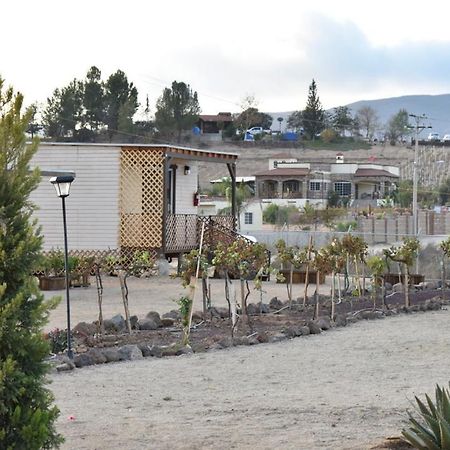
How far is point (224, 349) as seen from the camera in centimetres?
1275

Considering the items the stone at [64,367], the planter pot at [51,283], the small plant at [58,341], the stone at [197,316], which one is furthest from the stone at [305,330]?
the planter pot at [51,283]

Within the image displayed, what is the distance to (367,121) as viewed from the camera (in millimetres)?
126438

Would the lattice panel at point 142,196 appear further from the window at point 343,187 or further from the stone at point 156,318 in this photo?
the window at point 343,187

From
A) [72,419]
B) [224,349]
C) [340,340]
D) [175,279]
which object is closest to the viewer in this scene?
[72,419]

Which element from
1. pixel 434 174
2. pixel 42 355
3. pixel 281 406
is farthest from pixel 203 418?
pixel 434 174

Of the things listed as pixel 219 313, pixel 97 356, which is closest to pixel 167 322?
pixel 219 313

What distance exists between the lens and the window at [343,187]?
→ 84562mm

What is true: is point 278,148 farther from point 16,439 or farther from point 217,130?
point 16,439

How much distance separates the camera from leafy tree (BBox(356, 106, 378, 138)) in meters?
126

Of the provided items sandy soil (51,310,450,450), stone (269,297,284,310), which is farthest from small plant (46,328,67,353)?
stone (269,297,284,310)

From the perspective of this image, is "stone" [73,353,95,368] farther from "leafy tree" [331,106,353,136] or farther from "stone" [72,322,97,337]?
"leafy tree" [331,106,353,136]

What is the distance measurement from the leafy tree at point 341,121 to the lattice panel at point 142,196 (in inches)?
3708

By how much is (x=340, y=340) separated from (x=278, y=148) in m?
96.9

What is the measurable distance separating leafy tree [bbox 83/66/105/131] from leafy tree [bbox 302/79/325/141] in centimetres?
3842
